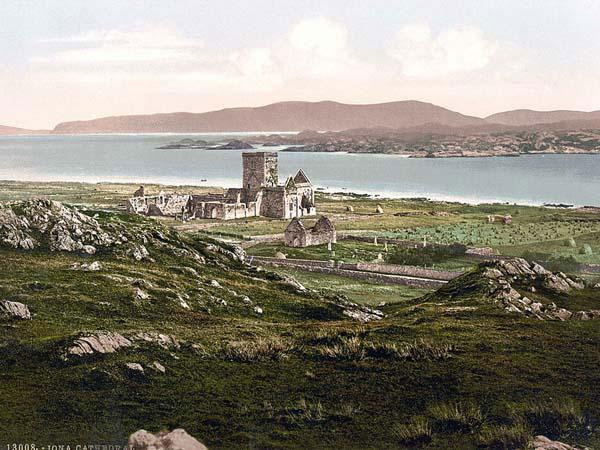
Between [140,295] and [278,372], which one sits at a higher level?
[140,295]

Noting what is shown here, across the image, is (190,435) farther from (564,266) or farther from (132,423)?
(564,266)

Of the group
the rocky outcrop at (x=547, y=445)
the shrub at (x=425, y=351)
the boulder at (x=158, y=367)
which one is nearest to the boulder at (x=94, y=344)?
the boulder at (x=158, y=367)

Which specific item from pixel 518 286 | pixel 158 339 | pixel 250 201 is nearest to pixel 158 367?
pixel 158 339

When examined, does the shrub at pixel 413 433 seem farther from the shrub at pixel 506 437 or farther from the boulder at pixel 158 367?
the boulder at pixel 158 367

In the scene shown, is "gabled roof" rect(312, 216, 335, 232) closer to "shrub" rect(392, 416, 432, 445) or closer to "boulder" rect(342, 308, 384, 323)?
"boulder" rect(342, 308, 384, 323)

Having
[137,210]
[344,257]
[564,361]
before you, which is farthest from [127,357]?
[137,210]

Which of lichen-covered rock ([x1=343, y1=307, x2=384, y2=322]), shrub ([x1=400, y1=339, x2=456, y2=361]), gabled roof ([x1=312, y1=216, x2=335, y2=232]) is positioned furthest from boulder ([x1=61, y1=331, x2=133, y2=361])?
gabled roof ([x1=312, y1=216, x2=335, y2=232])

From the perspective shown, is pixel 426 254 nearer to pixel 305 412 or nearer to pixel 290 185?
pixel 290 185
